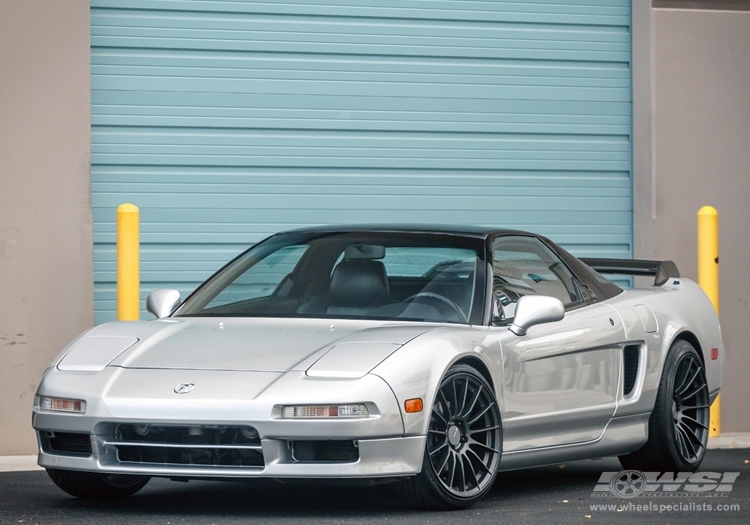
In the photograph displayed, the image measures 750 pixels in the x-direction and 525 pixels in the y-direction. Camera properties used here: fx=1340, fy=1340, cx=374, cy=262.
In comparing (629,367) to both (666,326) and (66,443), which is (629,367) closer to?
(666,326)

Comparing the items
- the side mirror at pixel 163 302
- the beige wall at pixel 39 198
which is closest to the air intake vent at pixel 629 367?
the side mirror at pixel 163 302

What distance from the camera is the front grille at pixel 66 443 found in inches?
212

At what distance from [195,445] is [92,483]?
34.3 inches

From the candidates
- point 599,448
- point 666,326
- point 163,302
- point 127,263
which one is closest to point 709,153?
point 666,326

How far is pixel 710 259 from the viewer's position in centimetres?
A: 980

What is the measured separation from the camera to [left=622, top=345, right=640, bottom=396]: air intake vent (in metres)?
6.86

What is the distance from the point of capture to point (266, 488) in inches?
256

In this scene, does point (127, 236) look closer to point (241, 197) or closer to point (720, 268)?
point (241, 197)

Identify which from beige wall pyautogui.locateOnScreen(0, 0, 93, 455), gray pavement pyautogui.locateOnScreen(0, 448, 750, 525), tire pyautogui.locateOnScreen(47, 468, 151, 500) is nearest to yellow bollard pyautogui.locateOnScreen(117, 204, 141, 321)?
beige wall pyautogui.locateOnScreen(0, 0, 93, 455)

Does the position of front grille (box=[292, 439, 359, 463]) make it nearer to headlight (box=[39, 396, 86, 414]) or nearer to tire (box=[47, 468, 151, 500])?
headlight (box=[39, 396, 86, 414])

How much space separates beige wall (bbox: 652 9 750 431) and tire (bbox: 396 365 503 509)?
5.18 meters

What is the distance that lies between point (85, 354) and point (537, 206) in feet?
18.0

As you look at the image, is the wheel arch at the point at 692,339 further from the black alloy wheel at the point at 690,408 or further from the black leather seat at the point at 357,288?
the black leather seat at the point at 357,288

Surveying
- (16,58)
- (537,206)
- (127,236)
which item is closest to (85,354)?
(127,236)
